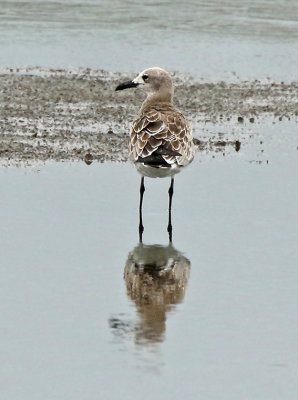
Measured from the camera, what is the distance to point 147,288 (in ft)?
29.4

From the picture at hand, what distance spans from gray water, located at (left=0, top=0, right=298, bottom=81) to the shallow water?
967 centimetres

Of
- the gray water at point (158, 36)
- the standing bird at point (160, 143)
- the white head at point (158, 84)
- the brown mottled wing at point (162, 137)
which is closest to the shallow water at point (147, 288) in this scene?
the standing bird at point (160, 143)

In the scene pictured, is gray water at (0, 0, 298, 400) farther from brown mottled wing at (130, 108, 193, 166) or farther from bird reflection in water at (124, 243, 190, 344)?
brown mottled wing at (130, 108, 193, 166)

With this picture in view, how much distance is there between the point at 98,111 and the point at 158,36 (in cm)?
980

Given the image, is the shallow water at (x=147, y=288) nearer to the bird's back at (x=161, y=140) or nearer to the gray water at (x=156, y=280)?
the gray water at (x=156, y=280)

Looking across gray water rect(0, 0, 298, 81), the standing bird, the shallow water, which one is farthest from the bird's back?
gray water rect(0, 0, 298, 81)

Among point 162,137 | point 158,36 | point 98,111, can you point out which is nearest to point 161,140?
point 162,137

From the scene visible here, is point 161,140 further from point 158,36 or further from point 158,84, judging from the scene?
point 158,36

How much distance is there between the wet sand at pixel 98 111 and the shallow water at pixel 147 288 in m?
1.13

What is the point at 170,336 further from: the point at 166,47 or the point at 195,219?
the point at 166,47

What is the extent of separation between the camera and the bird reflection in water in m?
7.95

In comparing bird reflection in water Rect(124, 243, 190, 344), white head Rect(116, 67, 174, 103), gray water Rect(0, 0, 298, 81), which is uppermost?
gray water Rect(0, 0, 298, 81)

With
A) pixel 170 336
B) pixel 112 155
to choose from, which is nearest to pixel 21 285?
pixel 170 336

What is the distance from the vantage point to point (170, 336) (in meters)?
7.75
